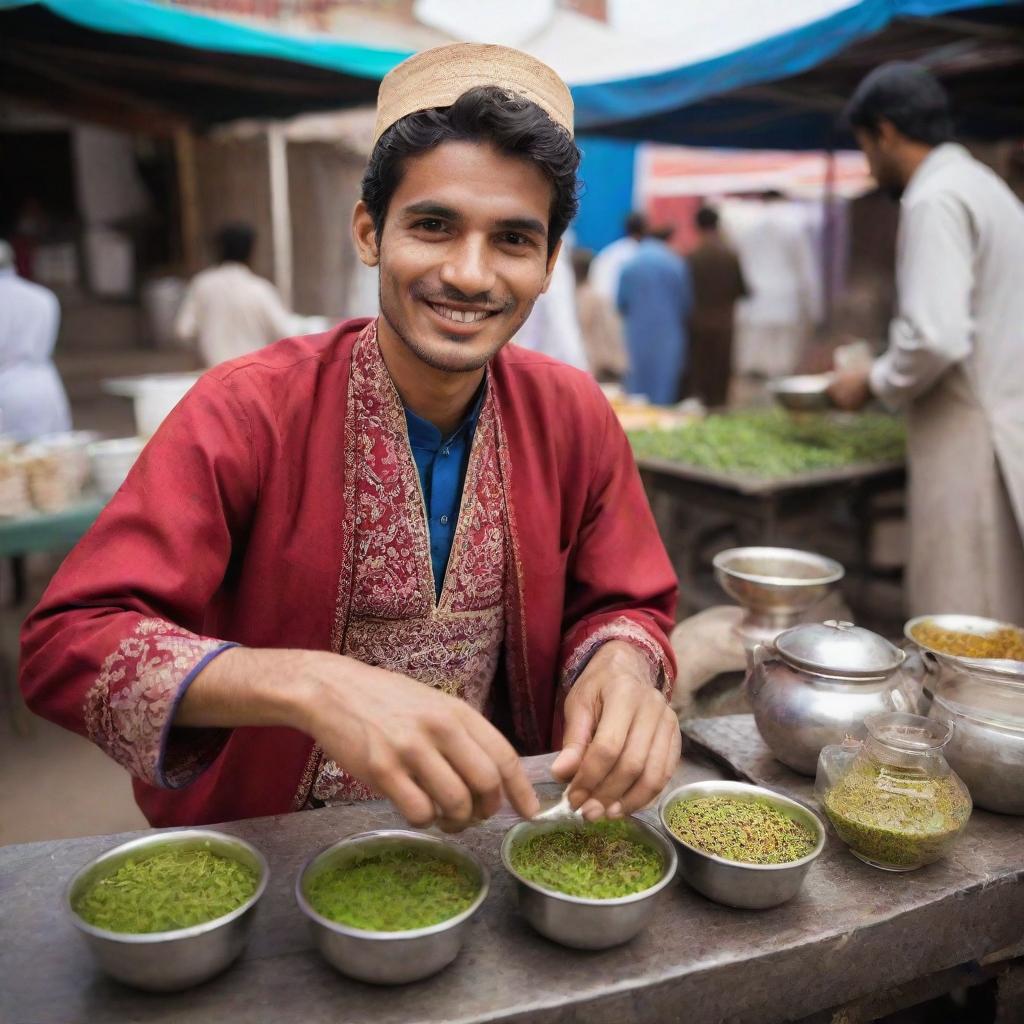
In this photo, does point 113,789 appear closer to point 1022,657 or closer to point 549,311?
point 1022,657

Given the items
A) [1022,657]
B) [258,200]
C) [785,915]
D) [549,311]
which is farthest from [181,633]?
[258,200]

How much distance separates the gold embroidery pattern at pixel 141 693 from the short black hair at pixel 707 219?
9652mm

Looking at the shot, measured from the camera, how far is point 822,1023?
57.5 inches

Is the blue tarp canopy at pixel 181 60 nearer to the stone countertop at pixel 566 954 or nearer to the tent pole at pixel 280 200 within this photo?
the tent pole at pixel 280 200

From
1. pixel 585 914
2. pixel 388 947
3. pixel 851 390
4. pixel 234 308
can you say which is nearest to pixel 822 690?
pixel 585 914

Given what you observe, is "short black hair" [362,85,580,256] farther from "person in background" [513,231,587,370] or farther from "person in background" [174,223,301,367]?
"person in background" [174,223,301,367]

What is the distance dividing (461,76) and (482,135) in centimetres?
11

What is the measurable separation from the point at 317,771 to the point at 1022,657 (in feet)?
5.36

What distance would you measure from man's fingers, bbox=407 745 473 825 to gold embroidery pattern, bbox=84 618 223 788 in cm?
38

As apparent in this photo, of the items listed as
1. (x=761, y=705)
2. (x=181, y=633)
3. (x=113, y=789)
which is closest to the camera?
(x=181, y=633)

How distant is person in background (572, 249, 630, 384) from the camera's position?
10.5 meters

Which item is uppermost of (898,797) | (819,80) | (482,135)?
(819,80)

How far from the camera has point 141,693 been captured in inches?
52.2

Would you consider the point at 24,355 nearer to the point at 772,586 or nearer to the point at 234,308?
the point at 234,308
